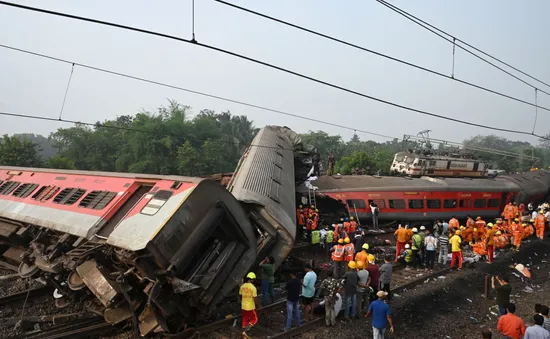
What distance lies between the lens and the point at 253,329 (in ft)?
25.8

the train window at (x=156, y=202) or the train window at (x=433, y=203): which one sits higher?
the train window at (x=156, y=202)

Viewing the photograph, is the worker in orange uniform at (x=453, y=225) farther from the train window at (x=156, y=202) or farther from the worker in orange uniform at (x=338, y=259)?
the train window at (x=156, y=202)

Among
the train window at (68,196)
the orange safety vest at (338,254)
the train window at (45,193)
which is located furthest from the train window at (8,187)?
the orange safety vest at (338,254)

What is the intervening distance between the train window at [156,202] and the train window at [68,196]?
2636mm

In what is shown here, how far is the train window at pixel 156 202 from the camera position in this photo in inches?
264

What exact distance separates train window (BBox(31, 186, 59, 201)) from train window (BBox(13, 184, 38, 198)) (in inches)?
17.3

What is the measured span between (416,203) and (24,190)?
16.9 metres

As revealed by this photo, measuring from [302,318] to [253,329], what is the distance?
1.25 meters

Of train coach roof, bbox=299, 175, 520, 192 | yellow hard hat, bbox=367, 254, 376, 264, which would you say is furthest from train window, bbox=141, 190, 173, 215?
train coach roof, bbox=299, 175, 520, 192

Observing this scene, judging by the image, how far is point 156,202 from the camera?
690cm

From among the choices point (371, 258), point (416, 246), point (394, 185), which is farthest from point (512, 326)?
point (394, 185)

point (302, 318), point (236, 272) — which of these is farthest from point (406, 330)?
point (236, 272)

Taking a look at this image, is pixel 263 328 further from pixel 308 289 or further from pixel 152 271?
pixel 152 271

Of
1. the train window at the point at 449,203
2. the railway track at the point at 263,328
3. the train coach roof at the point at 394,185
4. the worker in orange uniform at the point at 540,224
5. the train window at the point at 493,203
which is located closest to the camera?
the railway track at the point at 263,328
